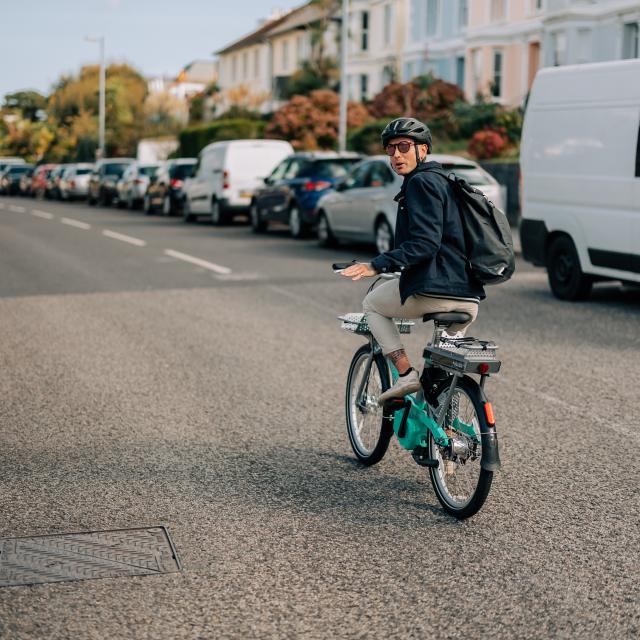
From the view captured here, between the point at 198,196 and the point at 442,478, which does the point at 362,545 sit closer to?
the point at 442,478

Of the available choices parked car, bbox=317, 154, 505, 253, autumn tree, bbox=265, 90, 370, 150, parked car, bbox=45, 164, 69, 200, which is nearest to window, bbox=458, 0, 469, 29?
autumn tree, bbox=265, 90, 370, 150

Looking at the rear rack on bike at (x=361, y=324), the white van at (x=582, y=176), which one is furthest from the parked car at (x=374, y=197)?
the rear rack on bike at (x=361, y=324)

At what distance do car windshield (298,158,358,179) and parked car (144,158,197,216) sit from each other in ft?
33.2

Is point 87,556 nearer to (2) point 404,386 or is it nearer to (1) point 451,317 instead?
(2) point 404,386

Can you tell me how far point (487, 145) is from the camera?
32125mm

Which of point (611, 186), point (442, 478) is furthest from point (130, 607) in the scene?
point (611, 186)

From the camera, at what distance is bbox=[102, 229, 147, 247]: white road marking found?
909 inches

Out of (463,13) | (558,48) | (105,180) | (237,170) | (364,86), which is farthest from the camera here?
(364,86)

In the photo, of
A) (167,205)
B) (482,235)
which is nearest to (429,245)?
(482,235)

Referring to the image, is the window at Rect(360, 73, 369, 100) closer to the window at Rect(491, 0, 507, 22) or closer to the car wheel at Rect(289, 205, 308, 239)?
the window at Rect(491, 0, 507, 22)

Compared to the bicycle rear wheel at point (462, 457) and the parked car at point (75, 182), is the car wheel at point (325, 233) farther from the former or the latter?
the parked car at point (75, 182)

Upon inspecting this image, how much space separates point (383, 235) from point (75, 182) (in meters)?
34.1

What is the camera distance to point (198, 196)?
100 feet

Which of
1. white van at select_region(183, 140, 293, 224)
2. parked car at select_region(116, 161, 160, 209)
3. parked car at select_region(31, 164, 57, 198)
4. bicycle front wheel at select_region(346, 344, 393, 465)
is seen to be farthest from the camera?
parked car at select_region(31, 164, 57, 198)
